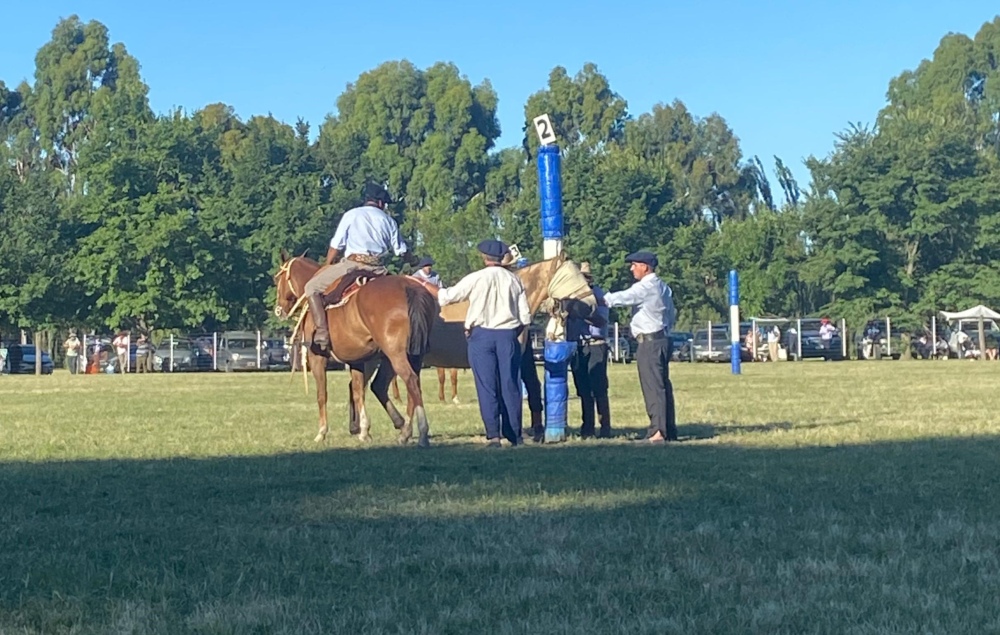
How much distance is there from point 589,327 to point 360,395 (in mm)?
2447

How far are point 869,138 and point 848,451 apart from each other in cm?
6339

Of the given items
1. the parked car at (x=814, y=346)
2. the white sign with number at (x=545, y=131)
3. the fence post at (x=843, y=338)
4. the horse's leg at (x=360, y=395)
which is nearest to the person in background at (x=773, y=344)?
the parked car at (x=814, y=346)

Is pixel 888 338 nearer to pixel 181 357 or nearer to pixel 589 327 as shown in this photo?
pixel 181 357

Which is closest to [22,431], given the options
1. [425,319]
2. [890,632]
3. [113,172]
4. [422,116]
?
[425,319]

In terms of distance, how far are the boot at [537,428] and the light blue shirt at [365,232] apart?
216 centimetres

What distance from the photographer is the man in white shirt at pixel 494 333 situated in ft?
42.5

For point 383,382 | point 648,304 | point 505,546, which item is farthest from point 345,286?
point 505,546

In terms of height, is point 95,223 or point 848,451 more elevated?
point 95,223

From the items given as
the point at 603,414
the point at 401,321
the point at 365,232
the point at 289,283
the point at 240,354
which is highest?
the point at 365,232

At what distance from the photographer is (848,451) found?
38.7 ft

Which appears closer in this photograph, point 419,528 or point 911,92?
point 419,528

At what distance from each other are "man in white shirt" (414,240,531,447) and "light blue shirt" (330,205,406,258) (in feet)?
3.11

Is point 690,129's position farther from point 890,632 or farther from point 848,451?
point 890,632

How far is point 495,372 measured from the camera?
13.1 m
